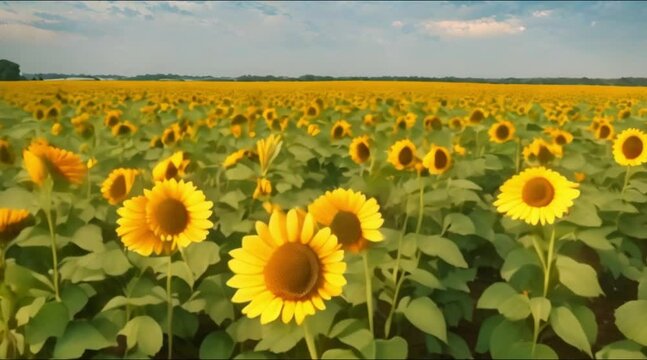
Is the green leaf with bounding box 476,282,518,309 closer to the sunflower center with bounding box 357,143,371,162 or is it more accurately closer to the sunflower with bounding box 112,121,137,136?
the sunflower center with bounding box 357,143,371,162

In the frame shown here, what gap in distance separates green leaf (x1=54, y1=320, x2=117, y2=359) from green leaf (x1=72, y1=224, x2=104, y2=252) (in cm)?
54

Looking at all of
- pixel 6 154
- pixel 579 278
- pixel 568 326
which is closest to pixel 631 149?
pixel 579 278

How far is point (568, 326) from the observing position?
295 centimetres

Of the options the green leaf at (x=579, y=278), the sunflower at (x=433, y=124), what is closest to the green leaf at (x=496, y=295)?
the green leaf at (x=579, y=278)

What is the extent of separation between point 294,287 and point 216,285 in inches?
50.3

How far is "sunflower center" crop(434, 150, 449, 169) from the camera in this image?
3904 mm

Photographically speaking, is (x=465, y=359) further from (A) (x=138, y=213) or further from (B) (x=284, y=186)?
(A) (x=138, y=213)

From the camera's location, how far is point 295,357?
117 inches

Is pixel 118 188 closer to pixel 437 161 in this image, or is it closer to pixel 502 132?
pixel 437 161

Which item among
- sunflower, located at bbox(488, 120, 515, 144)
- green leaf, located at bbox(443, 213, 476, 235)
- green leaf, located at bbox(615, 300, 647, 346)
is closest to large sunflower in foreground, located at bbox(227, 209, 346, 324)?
green leaf, located at bbox(615, 300, 647, 346)

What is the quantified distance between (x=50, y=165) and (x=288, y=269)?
143 cm

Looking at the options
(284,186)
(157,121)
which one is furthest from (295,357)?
(157,121)

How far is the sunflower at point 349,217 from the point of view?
2.25 metres

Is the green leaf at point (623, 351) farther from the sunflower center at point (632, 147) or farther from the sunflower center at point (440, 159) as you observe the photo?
the sunflower center at point (632, 147)
